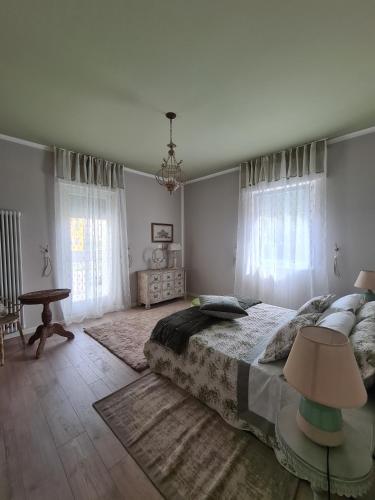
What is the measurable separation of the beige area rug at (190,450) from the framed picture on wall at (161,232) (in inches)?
127

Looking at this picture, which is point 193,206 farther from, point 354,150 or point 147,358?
point 147,358

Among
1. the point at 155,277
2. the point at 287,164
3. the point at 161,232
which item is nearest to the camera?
the point at 287,164

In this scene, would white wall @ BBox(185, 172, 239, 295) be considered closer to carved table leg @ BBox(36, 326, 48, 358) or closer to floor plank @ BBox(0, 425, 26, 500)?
carved table leg @ BBox(36, 326, 48, 358)

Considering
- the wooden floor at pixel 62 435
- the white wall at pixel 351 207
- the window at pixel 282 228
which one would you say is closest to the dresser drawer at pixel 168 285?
the window at pixel 282 228

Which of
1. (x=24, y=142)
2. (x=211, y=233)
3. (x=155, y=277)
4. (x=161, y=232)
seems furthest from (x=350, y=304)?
(x=24, y=142)

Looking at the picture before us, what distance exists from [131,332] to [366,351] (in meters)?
2.77

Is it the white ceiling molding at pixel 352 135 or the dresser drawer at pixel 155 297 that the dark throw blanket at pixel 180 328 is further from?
the white ceiling molding at pixel 352 135

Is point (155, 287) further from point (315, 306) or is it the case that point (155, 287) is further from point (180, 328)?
point (315, 306)

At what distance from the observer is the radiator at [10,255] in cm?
283

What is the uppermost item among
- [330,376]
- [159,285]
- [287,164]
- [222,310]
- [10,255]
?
[287,164]

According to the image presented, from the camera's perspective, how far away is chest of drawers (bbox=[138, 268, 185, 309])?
4.22 m

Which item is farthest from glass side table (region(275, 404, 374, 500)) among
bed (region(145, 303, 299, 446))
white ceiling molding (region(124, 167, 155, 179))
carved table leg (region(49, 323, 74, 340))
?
white ceiling molding (region(124, 167, 155, 179))

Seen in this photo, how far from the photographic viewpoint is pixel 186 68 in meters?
1.77

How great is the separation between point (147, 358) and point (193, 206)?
11.6 feet
